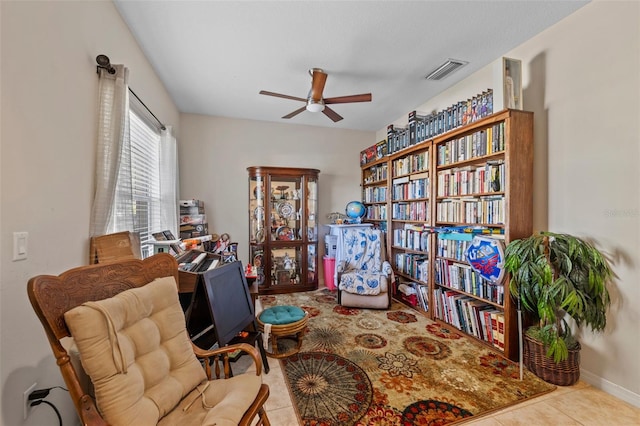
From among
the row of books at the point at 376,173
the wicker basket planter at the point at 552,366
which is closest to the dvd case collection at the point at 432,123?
the row of books at the point at 376,173

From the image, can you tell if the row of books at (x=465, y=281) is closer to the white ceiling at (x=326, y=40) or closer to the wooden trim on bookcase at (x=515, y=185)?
the wooden trim on bookcase at (x=515, y=185)

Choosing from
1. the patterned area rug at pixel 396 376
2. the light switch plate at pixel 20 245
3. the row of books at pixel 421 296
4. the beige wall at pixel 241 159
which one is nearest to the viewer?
the light switch plate at pixel 20 245

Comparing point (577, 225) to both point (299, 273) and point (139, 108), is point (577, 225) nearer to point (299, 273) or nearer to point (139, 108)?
point (299, 273)

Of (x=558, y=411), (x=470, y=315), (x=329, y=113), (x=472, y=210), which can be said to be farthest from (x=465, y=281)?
(x=329, y=113)

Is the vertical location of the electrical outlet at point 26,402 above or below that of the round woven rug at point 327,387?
above

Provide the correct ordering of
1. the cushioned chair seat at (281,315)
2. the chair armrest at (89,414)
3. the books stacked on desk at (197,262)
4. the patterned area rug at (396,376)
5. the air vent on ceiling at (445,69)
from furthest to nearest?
the air vent on ceiling at (445,69) < the cushioned chair seat at (281,315) < the books stacked on desk at (197,262) < the patterned area rug at (396,376) < the chair armrest at (89,414)

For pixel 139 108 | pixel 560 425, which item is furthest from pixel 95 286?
pixel 560 425

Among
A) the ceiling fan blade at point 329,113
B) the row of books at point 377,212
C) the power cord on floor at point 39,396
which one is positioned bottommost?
the power cord on floor at point 39,396

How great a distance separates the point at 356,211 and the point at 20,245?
378 centimetres

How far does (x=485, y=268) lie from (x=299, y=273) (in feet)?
8.53

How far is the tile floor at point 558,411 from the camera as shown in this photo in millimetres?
1602

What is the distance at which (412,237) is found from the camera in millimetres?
3475

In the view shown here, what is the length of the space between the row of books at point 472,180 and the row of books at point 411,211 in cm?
33

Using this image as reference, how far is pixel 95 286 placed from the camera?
118 cm
